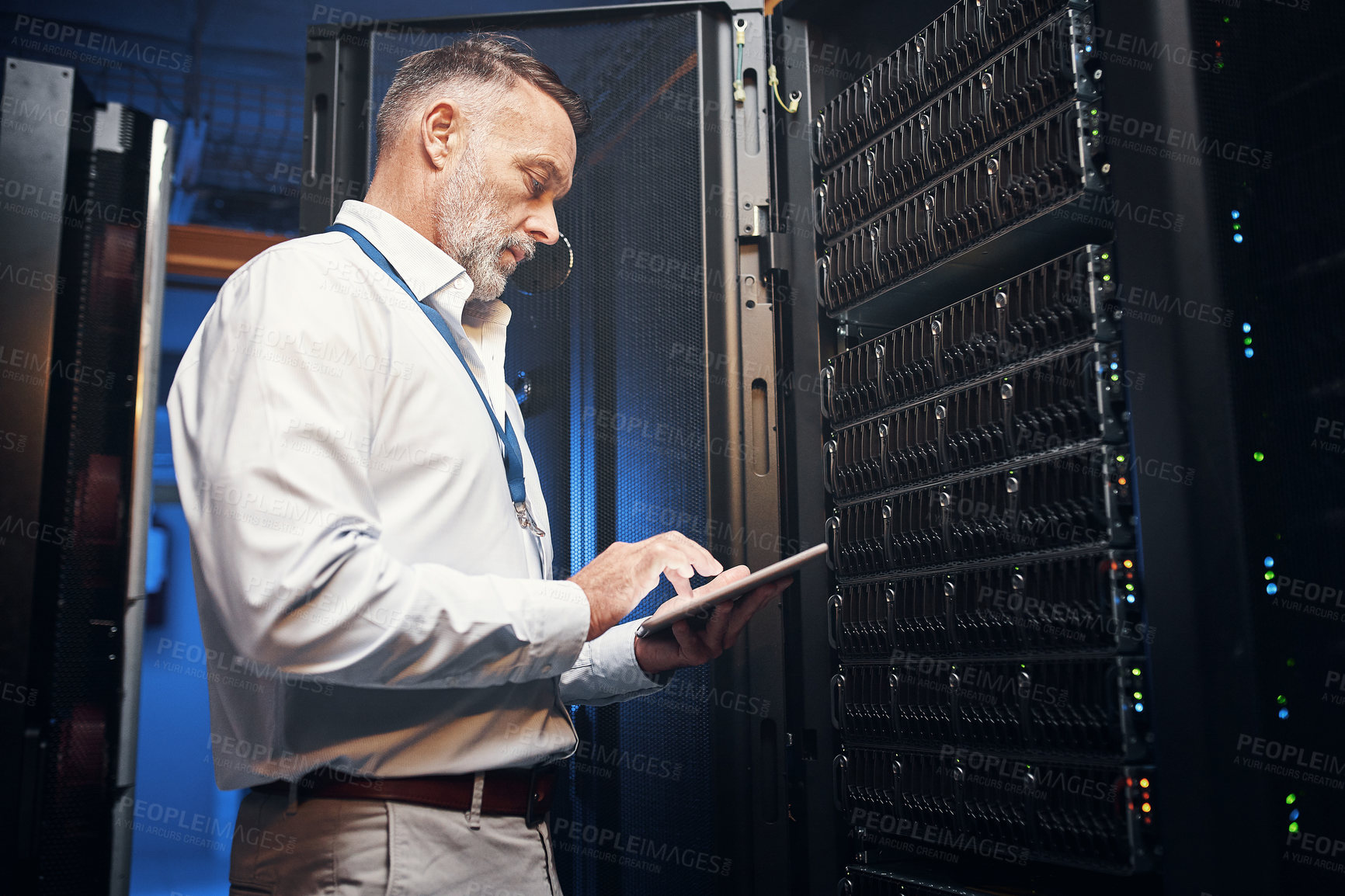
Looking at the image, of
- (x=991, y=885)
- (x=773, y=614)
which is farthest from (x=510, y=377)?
(x=991, y=885)

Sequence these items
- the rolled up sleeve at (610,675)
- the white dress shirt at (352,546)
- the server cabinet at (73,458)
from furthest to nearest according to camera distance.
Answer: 1. the server cabinet at (73,458)
2. the rolled up sleeve at (610,675)
3. the white dress shirt at (352,546)

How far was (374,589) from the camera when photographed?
1.27 meters

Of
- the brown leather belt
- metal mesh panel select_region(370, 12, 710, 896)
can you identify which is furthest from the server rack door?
the brown leather belt

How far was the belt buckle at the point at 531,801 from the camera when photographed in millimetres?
1510

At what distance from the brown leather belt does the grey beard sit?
0.88m

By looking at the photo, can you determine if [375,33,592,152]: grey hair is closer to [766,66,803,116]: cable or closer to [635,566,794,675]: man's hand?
[766,66,803,116]: cable

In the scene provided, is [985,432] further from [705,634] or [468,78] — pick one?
[468,78]

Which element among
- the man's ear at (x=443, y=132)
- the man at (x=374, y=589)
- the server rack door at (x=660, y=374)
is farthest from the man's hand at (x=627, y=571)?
the man's ear at (x=443, y=132)

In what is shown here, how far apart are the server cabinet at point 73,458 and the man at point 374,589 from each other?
3.69 ft

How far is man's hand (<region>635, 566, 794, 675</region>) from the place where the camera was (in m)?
1.58

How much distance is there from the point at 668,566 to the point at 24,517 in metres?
1.61

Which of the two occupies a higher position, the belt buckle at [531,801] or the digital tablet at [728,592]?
the digital tablet at [728,592]

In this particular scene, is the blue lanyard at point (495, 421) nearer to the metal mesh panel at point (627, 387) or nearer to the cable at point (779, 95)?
the metal mesh panel at point (627, 387)

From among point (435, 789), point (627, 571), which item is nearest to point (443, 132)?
point (627, 571)
